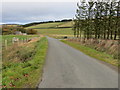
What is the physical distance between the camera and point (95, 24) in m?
39.6

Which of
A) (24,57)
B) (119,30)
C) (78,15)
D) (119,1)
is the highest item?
(119,1)

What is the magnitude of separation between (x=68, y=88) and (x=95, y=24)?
36112mm

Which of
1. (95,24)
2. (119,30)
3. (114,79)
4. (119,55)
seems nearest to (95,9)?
(95,24)

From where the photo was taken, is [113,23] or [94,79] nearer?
[94,79]

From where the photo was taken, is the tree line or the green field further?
the green field

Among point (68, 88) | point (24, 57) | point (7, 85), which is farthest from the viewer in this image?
point (24, 57)

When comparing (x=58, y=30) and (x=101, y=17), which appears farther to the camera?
(x=58, y=30)

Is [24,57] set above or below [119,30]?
below

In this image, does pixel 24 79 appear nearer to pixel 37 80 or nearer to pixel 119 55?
pixel 37 80

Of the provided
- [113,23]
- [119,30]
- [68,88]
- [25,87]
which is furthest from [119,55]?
[113,23]

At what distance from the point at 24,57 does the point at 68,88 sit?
10.1 m

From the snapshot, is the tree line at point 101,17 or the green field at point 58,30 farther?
the green field at point 58,30

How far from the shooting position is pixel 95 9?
123ft

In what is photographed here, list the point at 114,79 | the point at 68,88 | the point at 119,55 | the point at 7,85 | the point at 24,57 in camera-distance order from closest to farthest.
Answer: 1. the point at 68,88
2. the point at 7,85
3. the point at 114,79
4. the point at 119,55
5. the point at 24,57
